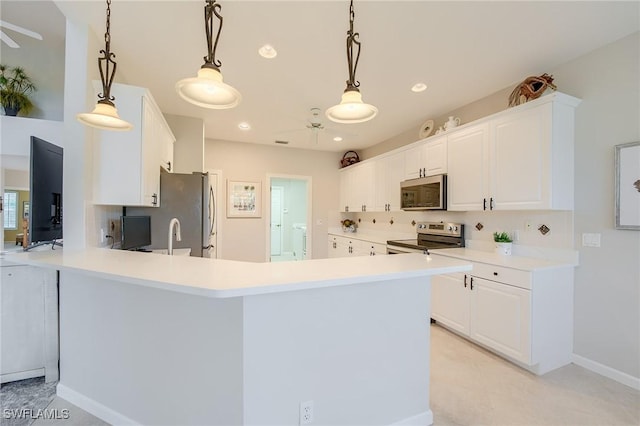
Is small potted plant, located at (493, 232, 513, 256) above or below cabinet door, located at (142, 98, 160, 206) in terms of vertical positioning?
below

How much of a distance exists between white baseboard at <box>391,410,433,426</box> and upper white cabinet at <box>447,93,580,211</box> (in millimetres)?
1972

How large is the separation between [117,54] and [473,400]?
4004 millimetres

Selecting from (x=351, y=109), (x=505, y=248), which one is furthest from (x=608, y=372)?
(x=351, y=109)

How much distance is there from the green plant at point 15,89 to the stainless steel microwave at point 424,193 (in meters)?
4.32

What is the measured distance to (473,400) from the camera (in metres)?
1.94

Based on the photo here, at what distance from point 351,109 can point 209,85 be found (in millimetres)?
741

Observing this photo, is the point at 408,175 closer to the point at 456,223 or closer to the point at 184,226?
the point at 456,223

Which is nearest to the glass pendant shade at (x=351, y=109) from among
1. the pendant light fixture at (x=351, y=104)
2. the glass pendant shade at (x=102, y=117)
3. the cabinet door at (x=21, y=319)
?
the pendant light fixture at (x=351, y=104)

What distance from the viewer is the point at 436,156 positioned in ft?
11.7

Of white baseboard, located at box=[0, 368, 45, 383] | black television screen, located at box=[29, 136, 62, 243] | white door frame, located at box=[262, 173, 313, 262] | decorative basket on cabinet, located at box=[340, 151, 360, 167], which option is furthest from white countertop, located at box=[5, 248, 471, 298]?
decorative basket on cabinet, located at box=[340, 151, 360, 167]

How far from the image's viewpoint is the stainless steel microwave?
3395 mm

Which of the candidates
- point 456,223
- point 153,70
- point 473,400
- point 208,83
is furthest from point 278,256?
point 208,83

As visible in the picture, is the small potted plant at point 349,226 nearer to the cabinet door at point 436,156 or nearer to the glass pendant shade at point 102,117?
the cabinet door at point 436,156

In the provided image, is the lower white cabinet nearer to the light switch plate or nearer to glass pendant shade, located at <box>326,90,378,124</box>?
the light switch plate
